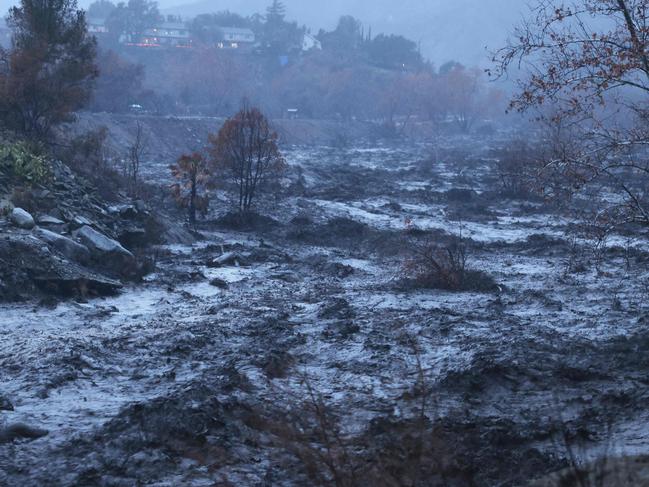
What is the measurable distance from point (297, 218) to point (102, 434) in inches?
600

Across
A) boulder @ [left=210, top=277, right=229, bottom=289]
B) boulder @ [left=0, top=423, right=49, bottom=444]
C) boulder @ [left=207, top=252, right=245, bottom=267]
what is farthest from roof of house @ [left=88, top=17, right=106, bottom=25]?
boulder @ [left=0, top=423, right=49, bottom=444]

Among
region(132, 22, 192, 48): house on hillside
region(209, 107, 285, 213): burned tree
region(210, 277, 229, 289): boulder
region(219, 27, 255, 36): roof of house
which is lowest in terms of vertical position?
region(210, 277, 229, 289): boulder

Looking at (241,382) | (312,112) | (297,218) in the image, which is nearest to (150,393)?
(241,382)

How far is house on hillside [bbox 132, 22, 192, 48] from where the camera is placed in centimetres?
8556

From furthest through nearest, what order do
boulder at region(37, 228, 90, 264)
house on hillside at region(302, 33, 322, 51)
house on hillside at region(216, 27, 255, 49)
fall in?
house on hillside at region(302, 33, 322, 51) < house on hillside at region(216, 27, 255, 49) < boulder at region(37, 228, 90, 264)

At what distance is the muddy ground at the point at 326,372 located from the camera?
498 centimetres

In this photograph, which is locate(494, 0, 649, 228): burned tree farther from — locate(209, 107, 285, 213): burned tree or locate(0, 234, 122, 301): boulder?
locate(209, 107, 285, 213): burned tree

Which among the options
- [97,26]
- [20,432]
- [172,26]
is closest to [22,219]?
[20,432]

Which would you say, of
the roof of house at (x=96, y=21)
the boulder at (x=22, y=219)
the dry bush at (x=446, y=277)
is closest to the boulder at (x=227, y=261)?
the boulder at (x=22, y=219)

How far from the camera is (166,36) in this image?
89.6m

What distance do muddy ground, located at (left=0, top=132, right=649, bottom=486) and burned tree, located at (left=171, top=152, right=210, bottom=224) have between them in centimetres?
288

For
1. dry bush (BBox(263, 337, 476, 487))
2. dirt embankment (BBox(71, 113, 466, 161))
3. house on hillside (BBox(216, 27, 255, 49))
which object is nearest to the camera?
dry bush (BBox(263, 337, 476, 487))

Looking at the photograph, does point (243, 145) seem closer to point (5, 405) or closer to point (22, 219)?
point (22, 219)

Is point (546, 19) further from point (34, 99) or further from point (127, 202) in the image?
point (34, 99)
